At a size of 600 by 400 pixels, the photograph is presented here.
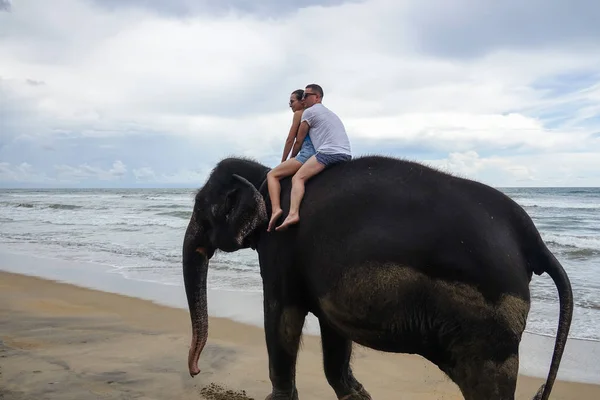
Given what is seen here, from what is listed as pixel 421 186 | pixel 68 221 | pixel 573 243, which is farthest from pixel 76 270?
pixel 68 221

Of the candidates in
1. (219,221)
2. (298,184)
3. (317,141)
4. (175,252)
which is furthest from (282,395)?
(175,252)

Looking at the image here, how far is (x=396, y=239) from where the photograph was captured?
2969mm

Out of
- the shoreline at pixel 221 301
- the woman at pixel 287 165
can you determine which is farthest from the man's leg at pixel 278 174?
the shoreline at pixel 221 301

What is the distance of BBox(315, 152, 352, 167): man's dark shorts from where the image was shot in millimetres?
3650

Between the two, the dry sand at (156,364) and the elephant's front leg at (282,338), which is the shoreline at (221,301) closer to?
the dry sand at (156,364)

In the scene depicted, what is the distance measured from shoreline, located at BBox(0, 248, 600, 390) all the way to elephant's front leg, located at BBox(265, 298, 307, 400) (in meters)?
2.86

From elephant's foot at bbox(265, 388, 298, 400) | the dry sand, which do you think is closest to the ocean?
the dry sand

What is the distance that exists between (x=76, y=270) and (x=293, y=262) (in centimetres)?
910

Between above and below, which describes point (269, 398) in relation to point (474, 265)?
below

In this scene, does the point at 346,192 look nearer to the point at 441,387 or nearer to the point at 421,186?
the point at 421,186

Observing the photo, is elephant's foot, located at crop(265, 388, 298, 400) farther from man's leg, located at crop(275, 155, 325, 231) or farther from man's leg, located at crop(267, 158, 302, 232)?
man's leg, located at crop(267, 158, 302, 232)

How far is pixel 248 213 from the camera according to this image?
3.84 meters

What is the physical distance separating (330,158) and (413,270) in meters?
1.03

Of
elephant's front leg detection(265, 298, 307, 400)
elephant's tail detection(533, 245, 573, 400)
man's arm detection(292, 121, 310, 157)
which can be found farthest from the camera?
man's arm detection(292, 121, 310, 157)
